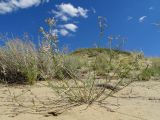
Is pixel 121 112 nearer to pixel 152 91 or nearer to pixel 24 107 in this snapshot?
pixel 24 107

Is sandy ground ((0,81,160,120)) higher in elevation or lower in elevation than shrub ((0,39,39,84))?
lower

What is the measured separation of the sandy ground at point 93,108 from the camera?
329 centimetres

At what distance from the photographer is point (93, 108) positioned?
3545mm

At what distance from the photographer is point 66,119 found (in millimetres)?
3178

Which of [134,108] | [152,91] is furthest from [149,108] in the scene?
[152,91]

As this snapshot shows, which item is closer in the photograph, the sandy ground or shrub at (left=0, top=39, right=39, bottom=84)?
the sandy ground

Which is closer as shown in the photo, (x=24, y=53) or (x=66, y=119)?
(x=66, y=119)

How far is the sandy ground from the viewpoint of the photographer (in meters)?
3.29

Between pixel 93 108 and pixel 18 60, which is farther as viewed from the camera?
pixel 18 60

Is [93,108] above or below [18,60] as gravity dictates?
below

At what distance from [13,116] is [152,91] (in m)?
2.35

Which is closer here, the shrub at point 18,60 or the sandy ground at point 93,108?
the sandy ground at point 93,108

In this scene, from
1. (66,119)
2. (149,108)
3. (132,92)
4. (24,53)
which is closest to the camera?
(66,119)

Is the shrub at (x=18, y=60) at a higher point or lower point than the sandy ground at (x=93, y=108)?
higher
